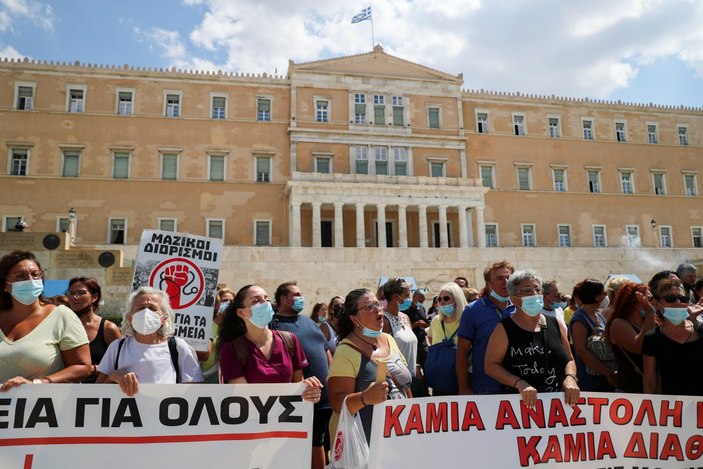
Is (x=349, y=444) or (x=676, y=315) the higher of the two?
(x=676, y=315)

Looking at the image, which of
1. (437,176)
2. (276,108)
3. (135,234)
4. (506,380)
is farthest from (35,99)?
(506,380)

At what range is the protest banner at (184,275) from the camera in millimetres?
5418

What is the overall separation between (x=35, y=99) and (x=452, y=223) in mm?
24406

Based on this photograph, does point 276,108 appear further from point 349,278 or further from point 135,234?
point 349,278

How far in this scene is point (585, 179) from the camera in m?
Result: 33.8

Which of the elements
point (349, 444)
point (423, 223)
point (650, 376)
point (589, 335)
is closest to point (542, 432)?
point (650, 376)

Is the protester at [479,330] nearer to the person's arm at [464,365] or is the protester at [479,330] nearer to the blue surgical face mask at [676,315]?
the person's arm at [464,365]

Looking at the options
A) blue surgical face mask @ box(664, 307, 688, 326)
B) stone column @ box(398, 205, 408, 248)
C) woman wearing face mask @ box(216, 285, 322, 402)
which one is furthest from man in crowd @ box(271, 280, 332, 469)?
stone column @ box(398, 205, 408, 248)

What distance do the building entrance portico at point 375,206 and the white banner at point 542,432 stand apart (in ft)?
73.3

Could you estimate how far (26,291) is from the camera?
341 cm

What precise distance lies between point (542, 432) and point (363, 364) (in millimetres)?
1338

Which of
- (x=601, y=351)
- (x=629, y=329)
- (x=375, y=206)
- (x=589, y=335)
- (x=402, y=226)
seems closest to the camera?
(x=629, y=329)

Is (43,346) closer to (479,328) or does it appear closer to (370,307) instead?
(370,307)

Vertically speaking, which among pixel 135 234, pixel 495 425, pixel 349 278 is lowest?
pixel 495 425
